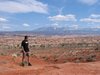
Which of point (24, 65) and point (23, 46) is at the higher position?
point (23, 46)

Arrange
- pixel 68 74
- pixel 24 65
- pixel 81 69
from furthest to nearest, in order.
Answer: pixel 24 65, pixel 81 69, pixel 68 74

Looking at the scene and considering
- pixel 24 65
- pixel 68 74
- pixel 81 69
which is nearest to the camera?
pixel 68 74

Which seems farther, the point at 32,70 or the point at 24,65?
the point at 24,65

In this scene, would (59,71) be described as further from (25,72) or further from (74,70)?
(25,72)

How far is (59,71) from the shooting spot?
15344mm

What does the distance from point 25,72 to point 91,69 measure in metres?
4.13

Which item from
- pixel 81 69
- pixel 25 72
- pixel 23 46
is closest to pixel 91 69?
pixel 81 69

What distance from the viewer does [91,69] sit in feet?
52.7

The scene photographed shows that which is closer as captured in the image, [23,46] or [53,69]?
[53,69]

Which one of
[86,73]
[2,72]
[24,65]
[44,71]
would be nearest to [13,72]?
[2,72]

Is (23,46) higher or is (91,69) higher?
(23,46)

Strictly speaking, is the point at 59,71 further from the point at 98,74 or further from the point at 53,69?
the point at 98,74

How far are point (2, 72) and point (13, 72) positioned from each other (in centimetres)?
65

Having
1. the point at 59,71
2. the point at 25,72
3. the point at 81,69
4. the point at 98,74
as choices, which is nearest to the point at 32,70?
the point at 25,72
